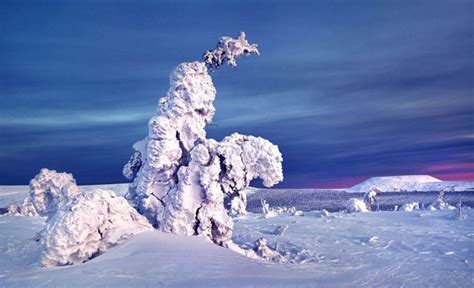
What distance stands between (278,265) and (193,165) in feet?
15.0

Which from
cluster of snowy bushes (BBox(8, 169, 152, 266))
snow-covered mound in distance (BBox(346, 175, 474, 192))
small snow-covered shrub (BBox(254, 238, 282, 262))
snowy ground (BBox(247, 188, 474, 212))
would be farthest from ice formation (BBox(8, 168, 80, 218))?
snow-covered mound in distance (BBox(346, 175, 474, 192))

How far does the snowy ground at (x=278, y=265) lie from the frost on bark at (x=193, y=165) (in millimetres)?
1803

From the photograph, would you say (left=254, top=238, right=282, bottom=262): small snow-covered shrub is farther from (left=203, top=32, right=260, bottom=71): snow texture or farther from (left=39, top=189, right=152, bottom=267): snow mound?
(left=203, top=32, right=260, bottom=71): snow texture

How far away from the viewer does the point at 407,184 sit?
8000 centimetres

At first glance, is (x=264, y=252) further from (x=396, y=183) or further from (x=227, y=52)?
(x=396, y=183)

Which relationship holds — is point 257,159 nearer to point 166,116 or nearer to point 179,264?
point 166,116

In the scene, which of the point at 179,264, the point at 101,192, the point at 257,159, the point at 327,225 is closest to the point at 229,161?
the point at 257,159

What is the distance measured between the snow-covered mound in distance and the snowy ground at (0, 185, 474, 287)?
6172 centimetres

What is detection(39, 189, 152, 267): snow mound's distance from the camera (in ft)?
35.7

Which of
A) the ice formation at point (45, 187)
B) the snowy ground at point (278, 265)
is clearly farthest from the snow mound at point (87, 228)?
the ice formation at point (45, 187)

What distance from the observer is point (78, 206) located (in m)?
11.6

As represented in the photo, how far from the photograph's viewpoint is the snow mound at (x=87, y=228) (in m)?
10.9

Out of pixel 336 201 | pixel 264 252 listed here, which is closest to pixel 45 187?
pixel 264 252

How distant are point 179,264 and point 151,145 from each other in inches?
211
